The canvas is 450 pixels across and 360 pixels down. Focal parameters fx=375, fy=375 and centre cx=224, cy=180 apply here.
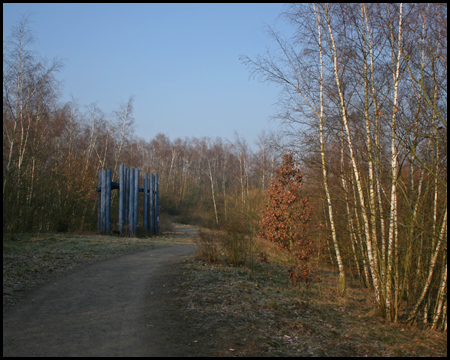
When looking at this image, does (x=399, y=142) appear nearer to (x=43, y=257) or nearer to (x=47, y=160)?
(x=43, y=257)

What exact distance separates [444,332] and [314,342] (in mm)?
2900

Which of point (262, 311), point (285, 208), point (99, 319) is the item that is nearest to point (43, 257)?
point (99, 319)

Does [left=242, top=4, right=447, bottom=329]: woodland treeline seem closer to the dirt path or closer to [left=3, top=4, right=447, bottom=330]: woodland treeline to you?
[left=3, top=4, right=447, bottom=330]: woodland treeline

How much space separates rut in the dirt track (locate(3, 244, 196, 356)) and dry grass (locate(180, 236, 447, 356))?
1.78 feet

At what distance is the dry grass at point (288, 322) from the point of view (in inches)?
200

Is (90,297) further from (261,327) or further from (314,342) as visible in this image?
(314,342)

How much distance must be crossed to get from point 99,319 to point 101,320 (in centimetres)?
7

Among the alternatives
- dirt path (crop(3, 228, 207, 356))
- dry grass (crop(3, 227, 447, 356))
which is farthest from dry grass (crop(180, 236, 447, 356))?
dirt path (crop(3, 228, 207, 356))

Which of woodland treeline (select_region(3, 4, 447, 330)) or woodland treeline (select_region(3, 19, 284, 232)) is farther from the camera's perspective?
woodland treeline (select_region(3, 19, 284, 232))

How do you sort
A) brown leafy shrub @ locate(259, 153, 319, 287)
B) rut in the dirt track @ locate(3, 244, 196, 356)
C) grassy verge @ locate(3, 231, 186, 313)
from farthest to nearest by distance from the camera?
brown leafy shrub @ locate(259, 153, 319, 287) < grassy verge @ locate(3, 231, 186, 313) < rut in the dirt track @ locate(3, 244, 196, 356)

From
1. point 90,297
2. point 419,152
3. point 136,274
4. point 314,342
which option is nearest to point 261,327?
point 314,342

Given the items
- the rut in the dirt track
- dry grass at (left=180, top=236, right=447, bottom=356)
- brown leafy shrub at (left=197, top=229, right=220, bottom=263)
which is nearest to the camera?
the rut in the dirt track

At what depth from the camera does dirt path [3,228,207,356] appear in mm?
4457

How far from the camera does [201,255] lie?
1136 cm
